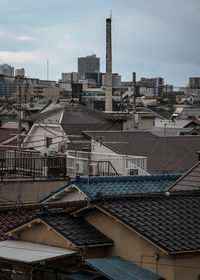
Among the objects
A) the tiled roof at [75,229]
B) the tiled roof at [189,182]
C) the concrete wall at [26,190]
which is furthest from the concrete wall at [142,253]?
the concrete wall at [26,190]

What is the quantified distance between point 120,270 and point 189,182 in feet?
11.7

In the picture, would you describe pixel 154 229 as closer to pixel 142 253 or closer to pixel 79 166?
pixel 142 253

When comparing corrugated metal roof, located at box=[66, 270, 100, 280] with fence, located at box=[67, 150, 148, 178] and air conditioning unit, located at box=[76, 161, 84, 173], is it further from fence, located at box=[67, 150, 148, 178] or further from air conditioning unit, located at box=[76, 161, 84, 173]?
air conditioning unit, located at box=[76, 161, 84, 173]

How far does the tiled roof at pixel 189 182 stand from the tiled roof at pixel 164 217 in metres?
1.28

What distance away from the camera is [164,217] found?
26.8 feet

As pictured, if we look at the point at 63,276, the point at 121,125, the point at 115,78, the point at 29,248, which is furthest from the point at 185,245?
the point at 115,78

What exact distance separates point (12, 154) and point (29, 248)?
37.0 feet

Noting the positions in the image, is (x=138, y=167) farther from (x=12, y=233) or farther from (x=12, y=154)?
(x=12, y=233)

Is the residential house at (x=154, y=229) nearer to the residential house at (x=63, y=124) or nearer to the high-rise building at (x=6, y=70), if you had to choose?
the residential house at (x=63, y=124)

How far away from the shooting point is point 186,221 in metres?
8.16

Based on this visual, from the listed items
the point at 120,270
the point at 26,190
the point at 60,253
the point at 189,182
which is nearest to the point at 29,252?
the point at 60,253

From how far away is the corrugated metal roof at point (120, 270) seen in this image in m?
7.27

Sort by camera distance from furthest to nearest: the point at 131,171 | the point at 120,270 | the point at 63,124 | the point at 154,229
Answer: the point at 63,124 < the point at 131,171 < the point at 154,229 < the point at 120,270

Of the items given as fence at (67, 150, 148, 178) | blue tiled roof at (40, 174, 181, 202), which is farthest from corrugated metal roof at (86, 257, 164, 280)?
fence at (67, 150, 148, 178)
